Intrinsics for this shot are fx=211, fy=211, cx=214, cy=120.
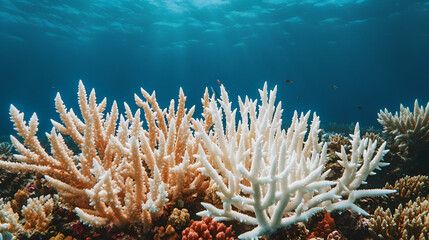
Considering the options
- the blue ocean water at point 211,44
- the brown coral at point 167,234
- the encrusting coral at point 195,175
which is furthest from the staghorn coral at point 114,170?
the blue ocean water at point 211,44

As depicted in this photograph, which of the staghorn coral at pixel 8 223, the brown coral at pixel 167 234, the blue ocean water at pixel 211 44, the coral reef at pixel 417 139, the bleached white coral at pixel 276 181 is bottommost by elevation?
the brown coral at pixel 167 234

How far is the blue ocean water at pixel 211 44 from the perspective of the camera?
29422mm

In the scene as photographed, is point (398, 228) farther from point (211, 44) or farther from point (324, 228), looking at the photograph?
point (211, 44)

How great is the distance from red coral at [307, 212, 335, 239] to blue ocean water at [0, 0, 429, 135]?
8.30 meters

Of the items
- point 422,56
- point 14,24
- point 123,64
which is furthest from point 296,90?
point 14,24

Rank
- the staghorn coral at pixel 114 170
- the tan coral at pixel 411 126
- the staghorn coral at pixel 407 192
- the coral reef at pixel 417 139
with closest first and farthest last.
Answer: the staghorn coral at pixel 114 170 < the staghorn coral at pixel 407 192 < the coral reef at pixel 417 139 < the tan coral at pixel 411 126

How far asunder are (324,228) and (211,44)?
49.8 metres

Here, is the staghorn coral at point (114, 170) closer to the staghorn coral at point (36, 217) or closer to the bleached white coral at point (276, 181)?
the staghorn coral at point (36, 217)

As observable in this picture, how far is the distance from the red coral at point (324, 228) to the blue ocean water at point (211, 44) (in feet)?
27.2

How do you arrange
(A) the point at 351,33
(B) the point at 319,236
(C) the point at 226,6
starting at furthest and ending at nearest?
(A) the point at 351,33 < (C) the point at 226,6 < (B) the point at 319,236

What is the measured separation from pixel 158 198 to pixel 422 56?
76505 mm

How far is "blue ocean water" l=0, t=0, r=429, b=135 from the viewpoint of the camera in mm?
29422

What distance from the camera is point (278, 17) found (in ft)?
108

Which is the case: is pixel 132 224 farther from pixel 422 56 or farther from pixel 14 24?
pixel 422 56
